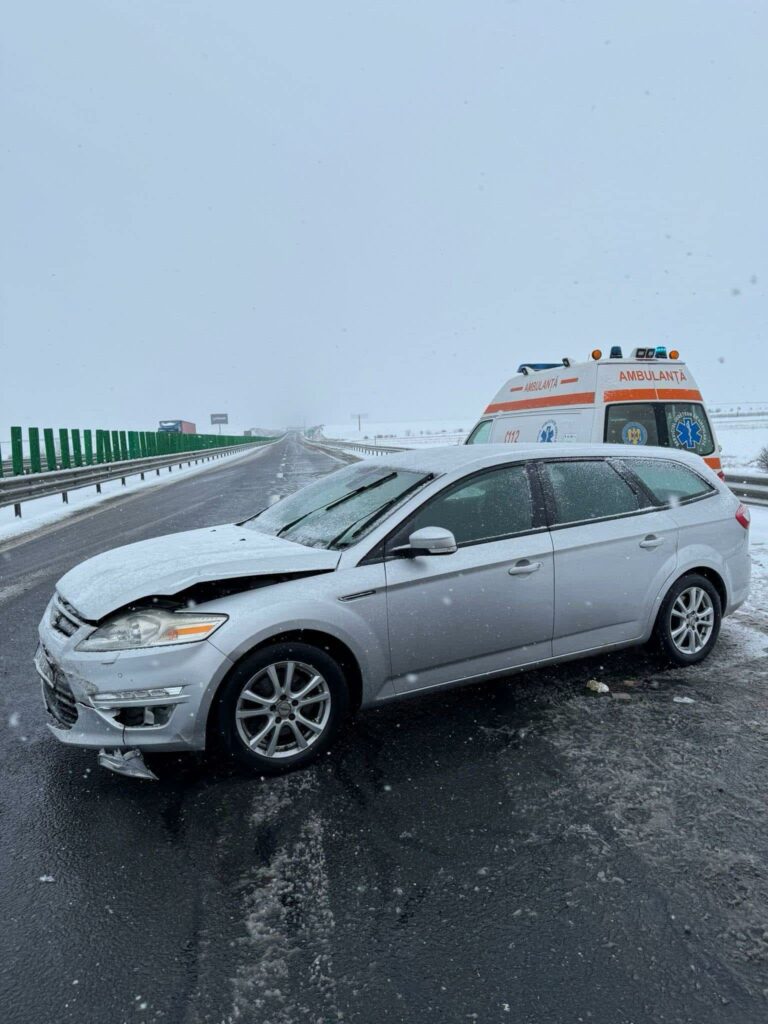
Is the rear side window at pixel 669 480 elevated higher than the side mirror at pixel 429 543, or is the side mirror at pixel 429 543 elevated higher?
the rear side window at pixel 669 480

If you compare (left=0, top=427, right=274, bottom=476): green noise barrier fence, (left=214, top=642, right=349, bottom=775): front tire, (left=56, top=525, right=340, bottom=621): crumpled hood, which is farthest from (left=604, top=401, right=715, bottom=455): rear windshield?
(left=0, top=427, right=274, bottom=476): green noise barrier fence

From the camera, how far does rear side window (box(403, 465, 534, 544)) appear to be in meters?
3.99

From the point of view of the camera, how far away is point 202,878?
2.67 meters

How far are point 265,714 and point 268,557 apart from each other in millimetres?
814

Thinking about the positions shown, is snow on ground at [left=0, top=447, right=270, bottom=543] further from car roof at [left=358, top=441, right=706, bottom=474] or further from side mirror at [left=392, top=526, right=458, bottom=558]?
side mirror at [left=392, top=526, right=458, bottom=558]

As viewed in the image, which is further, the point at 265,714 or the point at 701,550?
the point at 701,550

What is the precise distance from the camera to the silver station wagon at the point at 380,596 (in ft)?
10.5

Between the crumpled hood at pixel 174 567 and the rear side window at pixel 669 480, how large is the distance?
99.0 inches

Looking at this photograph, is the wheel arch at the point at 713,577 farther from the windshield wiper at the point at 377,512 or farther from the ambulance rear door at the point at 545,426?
the ambulance rear door at the point at 545,426

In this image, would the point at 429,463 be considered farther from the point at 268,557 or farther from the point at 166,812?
the point at 166,812

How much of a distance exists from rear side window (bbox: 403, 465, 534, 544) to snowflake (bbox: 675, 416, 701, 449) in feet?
16.3

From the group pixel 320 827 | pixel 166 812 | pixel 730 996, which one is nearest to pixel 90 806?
pixel 166 812

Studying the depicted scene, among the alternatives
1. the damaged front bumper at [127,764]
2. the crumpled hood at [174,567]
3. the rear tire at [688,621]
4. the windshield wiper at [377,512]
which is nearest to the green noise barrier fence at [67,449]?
the crumpled hood at [174,567]

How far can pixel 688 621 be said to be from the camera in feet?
15.9
